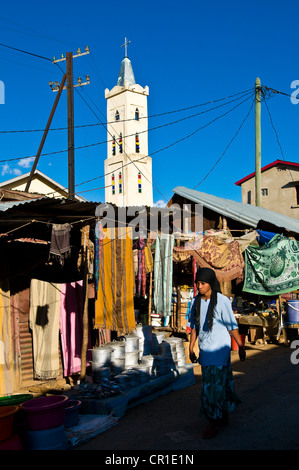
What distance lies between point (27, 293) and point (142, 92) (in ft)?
111

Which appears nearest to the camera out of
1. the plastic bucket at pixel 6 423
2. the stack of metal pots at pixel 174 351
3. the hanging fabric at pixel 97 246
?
the plastic bucket at pixel 6 423

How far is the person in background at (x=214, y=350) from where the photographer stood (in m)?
4.96

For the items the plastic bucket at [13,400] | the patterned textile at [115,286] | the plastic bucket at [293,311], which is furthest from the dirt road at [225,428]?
the plastic bucket at [293,311]

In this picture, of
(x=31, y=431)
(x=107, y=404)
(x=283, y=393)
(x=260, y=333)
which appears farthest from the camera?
(x=260, y=333)

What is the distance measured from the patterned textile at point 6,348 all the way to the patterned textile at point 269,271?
6.23 metres

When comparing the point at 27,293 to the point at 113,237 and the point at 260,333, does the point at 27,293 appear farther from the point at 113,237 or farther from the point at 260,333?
the point at 260,333

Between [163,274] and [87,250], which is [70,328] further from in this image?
[163,274]

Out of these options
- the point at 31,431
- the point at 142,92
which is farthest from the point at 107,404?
the point at 142,92

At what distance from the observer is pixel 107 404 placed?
603cm

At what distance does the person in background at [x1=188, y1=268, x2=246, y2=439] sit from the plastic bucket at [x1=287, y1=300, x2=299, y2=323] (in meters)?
6.82

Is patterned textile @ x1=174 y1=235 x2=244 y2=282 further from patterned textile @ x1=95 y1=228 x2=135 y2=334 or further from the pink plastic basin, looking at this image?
the pink plastic basin

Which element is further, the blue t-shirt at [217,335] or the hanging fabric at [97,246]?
the hanging fabric at [97,246]

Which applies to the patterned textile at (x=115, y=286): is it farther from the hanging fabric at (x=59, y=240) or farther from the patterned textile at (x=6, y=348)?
the patterned textile at (x=6, y=348)

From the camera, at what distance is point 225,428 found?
5.21 m
